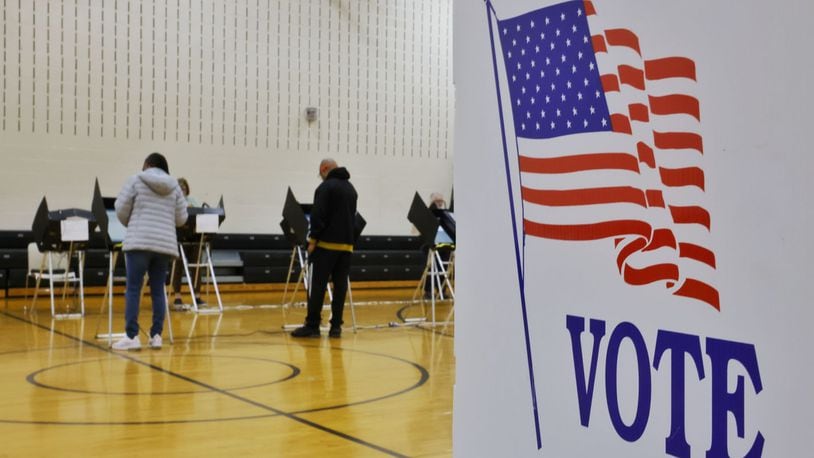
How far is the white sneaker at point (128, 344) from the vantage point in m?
6.70

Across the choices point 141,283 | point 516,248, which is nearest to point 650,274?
point 516,248

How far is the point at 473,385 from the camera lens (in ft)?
5.32

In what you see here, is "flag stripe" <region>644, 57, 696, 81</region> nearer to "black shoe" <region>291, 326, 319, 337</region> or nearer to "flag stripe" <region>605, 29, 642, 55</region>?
"flag stripe" <region>605, 29, 642, 55</region>

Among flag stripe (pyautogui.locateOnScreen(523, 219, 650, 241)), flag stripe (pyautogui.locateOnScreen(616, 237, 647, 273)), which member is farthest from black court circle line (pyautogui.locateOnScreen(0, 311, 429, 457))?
flag stripe (pyautogui.locateOnScreen(616, 237, 647, 273))

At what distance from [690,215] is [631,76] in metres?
0.24

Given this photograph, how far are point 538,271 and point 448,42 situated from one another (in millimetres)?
15010

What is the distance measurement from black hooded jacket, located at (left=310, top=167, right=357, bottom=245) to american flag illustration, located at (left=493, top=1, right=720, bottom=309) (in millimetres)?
5975

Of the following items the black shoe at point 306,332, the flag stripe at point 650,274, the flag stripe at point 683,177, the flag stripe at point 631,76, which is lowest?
the black shoe at point 306,332

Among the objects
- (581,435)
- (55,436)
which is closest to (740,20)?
(581,435)

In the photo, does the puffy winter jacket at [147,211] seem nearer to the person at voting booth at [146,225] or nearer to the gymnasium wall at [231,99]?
the person at voting booth at [146,225]

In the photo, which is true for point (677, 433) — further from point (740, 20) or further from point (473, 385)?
point (740, 20)

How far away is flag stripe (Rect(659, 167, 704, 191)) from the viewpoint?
1.22 m

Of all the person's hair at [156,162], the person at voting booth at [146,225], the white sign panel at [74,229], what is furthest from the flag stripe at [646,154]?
the white sign panel at [74,229]

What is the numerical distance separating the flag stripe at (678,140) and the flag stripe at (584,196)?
0.27 feet
